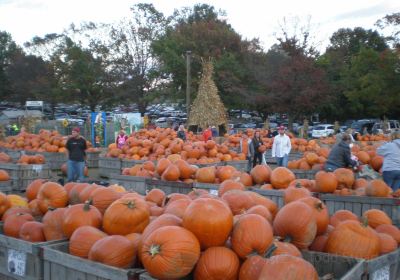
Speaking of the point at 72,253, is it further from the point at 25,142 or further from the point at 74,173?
the point at 25,142

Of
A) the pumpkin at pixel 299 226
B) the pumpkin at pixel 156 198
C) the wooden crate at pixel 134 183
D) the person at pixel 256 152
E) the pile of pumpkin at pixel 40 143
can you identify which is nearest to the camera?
the pumpkin at pixel 299 226

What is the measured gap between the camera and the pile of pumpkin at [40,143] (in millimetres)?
17750

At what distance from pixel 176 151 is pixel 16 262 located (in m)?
9.81

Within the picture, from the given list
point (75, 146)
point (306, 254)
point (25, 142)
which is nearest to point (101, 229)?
point (306, 254)

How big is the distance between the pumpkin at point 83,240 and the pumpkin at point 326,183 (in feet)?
15.5

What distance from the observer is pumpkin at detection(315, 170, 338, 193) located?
25.7ft

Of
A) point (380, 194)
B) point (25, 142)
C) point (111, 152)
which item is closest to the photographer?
point (380, 194)

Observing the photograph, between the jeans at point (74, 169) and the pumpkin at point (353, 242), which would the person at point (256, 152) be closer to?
the jeans at point (74, 169)

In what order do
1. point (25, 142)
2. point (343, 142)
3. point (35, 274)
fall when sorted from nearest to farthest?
point (35, 274), point (343, 142), point (25, 142)

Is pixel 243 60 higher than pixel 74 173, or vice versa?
pixel 243 60

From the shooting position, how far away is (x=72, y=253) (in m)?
3.96

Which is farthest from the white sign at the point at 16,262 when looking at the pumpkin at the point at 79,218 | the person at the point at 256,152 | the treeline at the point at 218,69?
the treeline at the point at 218,69

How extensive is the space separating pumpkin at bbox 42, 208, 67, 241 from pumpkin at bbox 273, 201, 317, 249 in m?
1.94

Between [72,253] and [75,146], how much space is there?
28.9ft
